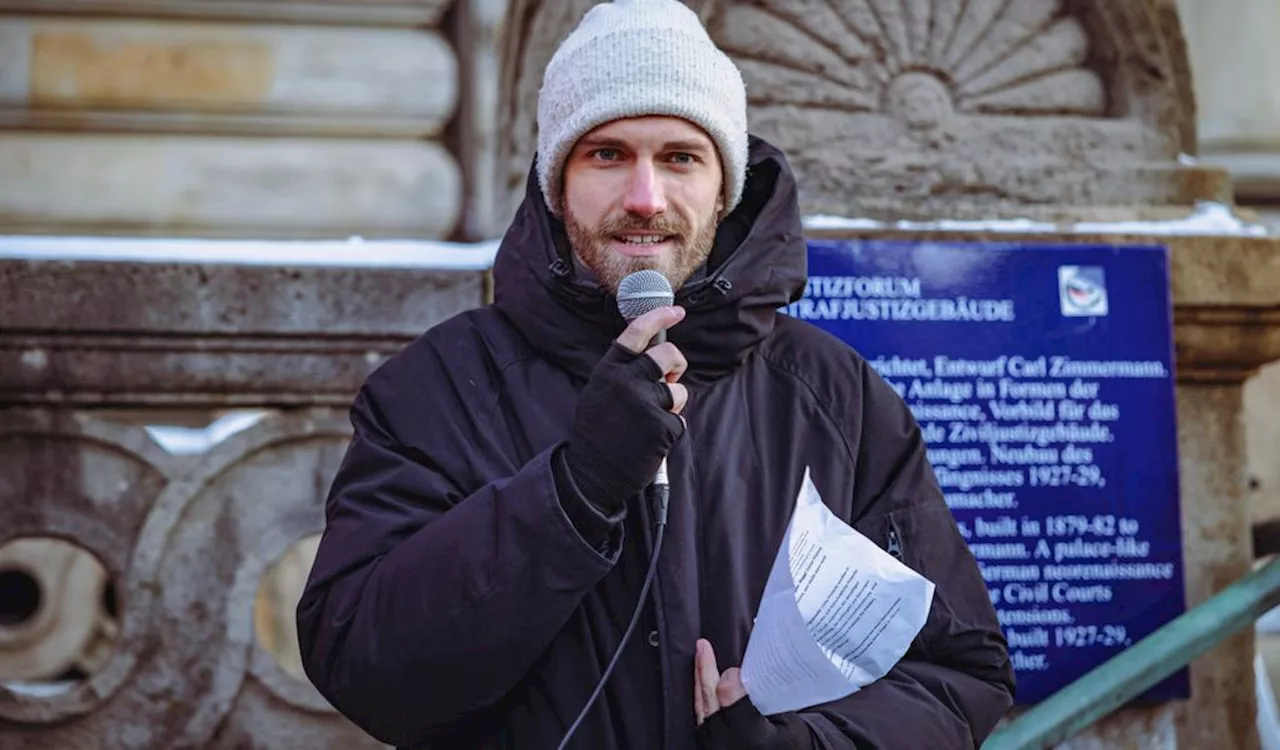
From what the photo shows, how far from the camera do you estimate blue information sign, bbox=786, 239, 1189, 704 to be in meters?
3.46

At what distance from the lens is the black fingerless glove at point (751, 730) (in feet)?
6.15

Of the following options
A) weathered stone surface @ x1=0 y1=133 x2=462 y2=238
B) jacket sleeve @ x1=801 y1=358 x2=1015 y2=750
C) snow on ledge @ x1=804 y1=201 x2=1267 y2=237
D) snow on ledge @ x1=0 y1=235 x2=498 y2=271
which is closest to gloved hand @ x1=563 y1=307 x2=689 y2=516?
jacket sleeve @ x1=801 y1=358 x2=1015 y2=750

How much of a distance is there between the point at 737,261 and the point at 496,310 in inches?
12.6

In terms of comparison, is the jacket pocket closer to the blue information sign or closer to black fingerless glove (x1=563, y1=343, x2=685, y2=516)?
black fingerless glove (x1=563, y1=343, x2=685, y2=516)

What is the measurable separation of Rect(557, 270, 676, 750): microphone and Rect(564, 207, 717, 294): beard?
3cm

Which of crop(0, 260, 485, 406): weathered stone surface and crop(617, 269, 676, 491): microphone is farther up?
crop(0, 260, 485, 406): weathered stone surface

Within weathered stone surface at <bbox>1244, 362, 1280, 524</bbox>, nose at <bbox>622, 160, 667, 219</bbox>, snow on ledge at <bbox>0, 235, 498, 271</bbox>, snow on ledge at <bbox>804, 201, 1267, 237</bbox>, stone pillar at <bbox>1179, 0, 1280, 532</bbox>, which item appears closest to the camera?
nose at <bbox>622, 160, 667, 219</bbox>

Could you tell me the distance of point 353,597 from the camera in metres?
1.96

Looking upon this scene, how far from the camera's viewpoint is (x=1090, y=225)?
3695 millimetres

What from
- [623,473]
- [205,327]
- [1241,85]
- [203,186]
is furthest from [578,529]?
[1241,85]

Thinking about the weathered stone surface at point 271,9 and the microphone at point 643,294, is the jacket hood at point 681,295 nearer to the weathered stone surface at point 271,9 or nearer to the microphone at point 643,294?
the microphone at point 643,294

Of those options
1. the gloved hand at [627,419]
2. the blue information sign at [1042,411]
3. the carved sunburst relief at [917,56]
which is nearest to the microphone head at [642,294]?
the gloved hand at [627,419]

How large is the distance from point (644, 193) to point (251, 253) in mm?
2035

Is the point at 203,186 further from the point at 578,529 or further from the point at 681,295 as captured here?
the point at 578,529
